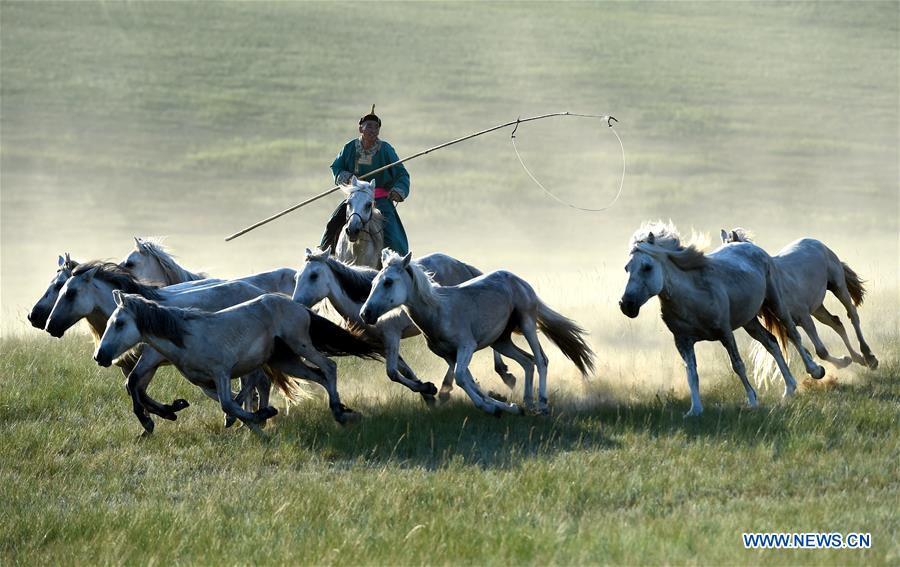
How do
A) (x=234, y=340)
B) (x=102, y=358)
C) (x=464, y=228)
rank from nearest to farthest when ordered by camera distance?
(x=102, y=358)
(x=234, y=340)
(x=464, y=228)

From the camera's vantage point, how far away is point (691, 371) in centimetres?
1123

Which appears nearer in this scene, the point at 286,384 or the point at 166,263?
the point at 286,384

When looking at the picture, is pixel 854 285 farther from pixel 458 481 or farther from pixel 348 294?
pixel 458 481

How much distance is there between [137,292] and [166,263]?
6.21 ft

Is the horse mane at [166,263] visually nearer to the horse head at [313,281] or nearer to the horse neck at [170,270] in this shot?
the horse neck at [170,270]

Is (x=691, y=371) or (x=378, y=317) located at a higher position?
(x=378, y=317)

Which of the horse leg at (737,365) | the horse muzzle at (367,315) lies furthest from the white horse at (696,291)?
the horse muzzle at (367,315)

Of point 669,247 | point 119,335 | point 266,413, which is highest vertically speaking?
point 669,247

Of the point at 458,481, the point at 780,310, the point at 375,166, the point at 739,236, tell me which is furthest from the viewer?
the point at 375,166

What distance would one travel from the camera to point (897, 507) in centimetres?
787

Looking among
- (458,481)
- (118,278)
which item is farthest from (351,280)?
(458,481)

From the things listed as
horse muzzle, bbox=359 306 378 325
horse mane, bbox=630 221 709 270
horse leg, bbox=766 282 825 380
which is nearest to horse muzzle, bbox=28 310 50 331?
horse muzzle, bbox=359 306 378 325

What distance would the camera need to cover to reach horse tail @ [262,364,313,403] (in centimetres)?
1150

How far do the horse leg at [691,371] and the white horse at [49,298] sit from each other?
5320 millimetres
